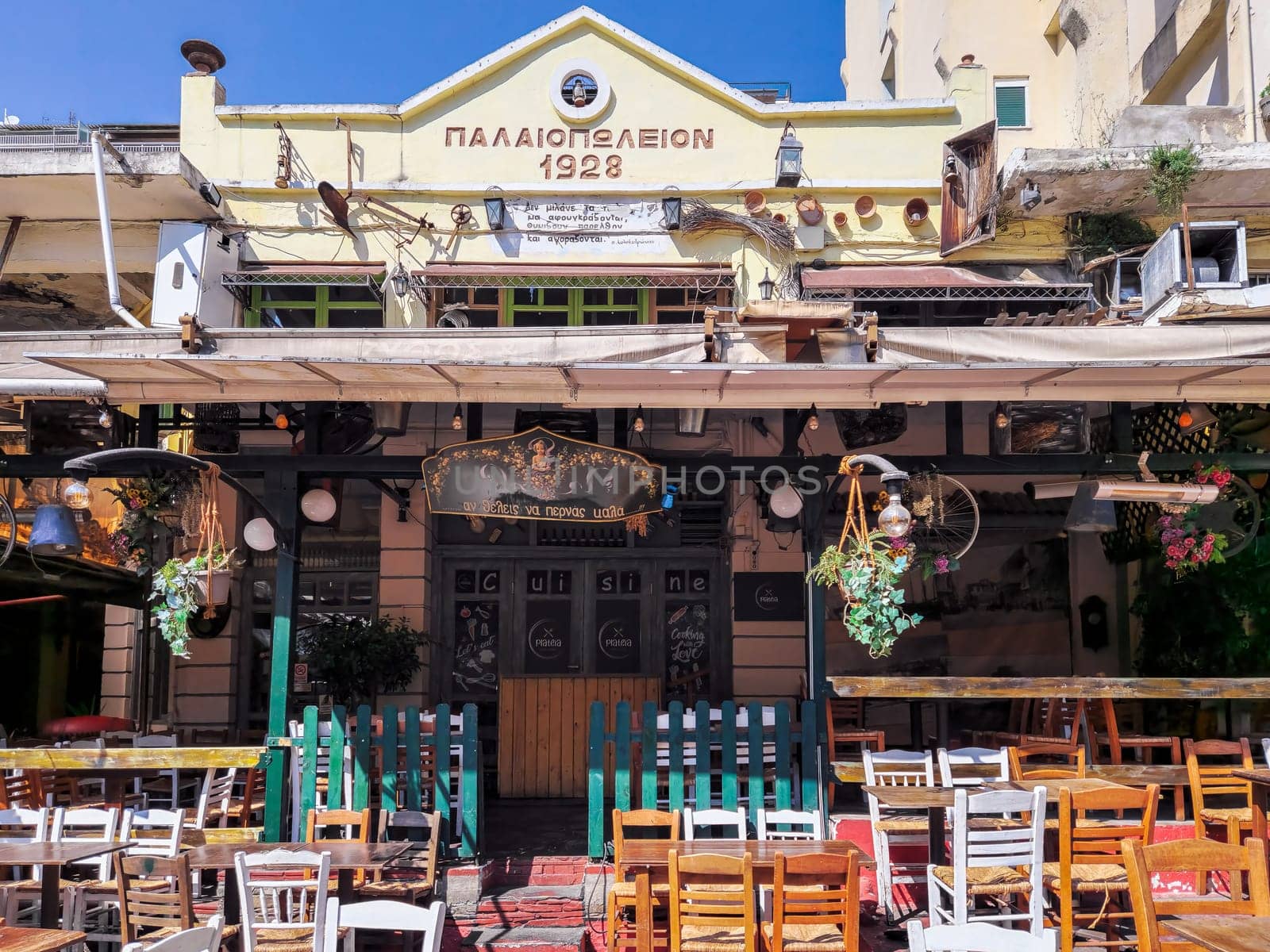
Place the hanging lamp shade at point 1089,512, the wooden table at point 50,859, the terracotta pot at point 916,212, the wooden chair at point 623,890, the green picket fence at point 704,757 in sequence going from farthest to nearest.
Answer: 1. the terracotta pot at point 916,212
2. the hanging lamp shade at point 1089,512
3. the green picket fence at point 704,757
4. the wooden chair at point 623,890
5. the wooden table at point 50,859

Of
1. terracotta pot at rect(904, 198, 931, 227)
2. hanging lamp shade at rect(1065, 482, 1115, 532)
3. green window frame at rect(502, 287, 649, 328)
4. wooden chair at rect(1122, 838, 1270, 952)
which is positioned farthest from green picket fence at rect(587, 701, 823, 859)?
terracotta pot at rect(904, 198, 931, 227)

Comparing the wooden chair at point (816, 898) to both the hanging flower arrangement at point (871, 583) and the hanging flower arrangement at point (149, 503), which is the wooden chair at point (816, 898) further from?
the hanging flower arrangement at point (149, 503)

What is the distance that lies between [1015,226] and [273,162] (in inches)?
288

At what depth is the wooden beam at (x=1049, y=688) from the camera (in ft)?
28.6

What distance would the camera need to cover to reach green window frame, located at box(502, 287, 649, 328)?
11.1 metres

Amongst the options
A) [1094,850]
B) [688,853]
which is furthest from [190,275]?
[1094,850]

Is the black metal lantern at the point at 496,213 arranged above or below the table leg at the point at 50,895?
above

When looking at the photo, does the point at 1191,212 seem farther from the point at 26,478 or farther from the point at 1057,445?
the point at 26,478

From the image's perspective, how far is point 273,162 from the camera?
37.2 feet

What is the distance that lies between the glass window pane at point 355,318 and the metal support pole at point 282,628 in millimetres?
2656

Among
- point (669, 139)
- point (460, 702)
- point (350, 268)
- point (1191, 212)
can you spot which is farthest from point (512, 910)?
point (1191, 212)

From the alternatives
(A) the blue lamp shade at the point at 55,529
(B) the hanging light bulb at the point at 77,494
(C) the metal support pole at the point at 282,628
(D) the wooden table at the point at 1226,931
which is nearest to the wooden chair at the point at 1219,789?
(D) the wooden table at the point at 1226,931

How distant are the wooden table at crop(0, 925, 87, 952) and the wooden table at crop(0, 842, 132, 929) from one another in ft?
2.68

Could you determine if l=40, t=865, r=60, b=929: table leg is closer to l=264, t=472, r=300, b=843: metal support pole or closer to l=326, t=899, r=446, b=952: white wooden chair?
l=264, t=472, r=300, b=843: metal support pole
